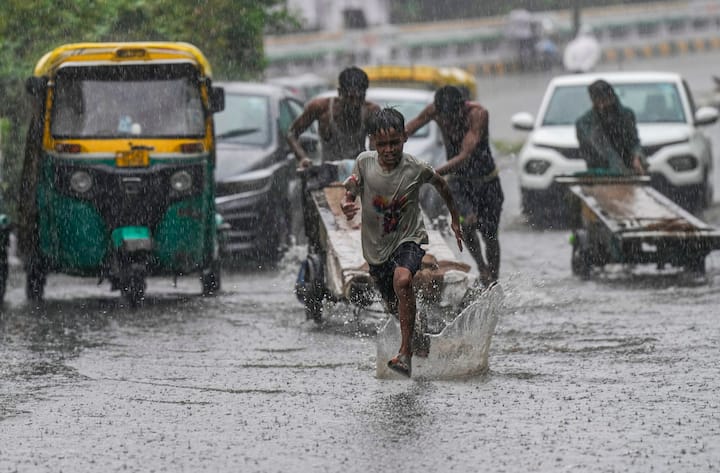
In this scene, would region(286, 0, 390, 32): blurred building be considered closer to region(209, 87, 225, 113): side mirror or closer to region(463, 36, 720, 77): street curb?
region(463, 36, 720, 77): street curb

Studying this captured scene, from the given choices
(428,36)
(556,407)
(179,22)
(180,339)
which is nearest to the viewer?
(556,407)

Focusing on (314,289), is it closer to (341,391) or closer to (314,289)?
(314,289)

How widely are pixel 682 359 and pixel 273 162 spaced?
7.40 m

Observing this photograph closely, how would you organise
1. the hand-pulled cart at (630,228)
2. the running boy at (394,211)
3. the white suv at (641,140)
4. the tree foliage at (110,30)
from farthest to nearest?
the white suv at (641,140) → the tree foliage at (110,30) → the hand-pulled cart at (630,228) → the running boy at (394,211)

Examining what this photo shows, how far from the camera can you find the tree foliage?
17.7 meters

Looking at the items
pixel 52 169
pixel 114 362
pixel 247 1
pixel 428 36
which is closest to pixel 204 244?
pixel 52 169

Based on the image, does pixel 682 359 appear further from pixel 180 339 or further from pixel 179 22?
pixel 179 22

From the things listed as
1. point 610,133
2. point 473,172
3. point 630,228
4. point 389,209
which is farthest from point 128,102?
point 389,209

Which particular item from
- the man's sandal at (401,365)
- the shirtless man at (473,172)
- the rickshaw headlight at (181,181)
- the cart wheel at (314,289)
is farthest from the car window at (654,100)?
the man's sandal at (401,365)

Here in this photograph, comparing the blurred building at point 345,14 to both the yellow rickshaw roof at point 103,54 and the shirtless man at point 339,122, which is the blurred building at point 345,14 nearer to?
the yellow rickshaw roof at point 103,54

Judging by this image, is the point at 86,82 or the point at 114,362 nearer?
the point at 114,362

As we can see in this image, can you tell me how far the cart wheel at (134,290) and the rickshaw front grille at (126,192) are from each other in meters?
0.45

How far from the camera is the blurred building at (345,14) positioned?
2263 inches

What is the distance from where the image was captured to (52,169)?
13.2 meters
